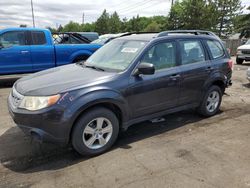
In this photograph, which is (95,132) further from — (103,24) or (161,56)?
(103,24)

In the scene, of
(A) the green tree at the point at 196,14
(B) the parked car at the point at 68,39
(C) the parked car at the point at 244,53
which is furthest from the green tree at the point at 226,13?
(B) the parked car at the point at 68,39

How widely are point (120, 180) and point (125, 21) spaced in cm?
6268

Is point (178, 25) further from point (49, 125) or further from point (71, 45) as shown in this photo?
point (49, 125)

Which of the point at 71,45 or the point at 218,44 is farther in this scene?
the point at 71,45

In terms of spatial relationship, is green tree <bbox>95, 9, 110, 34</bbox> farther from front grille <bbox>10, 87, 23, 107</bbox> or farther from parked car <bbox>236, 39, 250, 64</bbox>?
front grille <bbox>10, 87, 23, 107</bbox>

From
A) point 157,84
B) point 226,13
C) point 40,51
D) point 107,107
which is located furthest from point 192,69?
point 226,13

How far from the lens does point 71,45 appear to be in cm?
962

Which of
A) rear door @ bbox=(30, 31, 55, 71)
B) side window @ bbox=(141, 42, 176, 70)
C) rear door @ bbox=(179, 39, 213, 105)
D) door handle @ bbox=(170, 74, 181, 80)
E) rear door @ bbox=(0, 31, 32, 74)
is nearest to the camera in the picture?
side window @ bbox=(141, 42, 176, 70)

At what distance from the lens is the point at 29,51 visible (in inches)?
346

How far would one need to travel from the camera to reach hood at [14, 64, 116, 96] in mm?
3633

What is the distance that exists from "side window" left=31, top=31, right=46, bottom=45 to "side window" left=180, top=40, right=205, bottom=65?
5.67 m

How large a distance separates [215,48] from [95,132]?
3264mm

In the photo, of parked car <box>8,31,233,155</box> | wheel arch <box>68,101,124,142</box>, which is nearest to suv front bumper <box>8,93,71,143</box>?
parked car <box>8,31,233,155</box>

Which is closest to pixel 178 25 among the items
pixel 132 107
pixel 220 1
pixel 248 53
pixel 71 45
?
pixel 220 1
